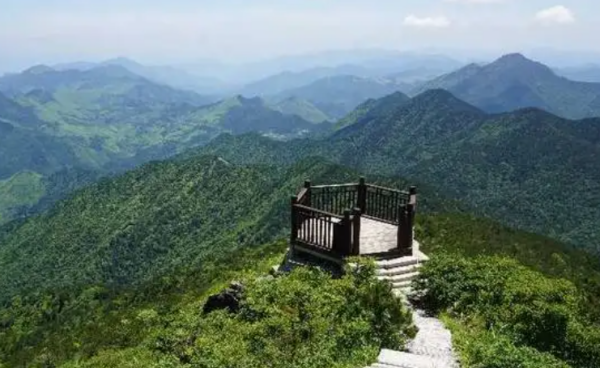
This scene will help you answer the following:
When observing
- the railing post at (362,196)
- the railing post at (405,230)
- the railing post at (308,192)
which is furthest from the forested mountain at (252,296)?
the railing post at (362,196)

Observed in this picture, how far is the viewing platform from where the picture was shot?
20.8 metres

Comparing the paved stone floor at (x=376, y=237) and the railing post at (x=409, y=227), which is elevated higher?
the railing post at (x=409, y=227)

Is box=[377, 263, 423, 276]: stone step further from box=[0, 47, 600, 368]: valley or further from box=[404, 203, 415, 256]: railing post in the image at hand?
box=[0, 47, 600, 368]: valley

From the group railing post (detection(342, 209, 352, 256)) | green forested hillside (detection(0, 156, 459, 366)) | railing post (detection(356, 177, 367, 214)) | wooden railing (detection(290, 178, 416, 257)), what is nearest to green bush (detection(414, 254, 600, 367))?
wooden railing (detection(290, 178, 416, 257))

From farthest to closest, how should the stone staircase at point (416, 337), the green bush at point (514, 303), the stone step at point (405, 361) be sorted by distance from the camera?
the green bush at point (514, 303) < the stone staircase at point (416, 337) < the stone step at point (405, 361)

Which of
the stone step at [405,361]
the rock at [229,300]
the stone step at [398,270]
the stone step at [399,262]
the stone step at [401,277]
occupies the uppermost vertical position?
the stone step at [405,361]

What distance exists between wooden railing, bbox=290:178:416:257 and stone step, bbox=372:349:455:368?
6.49 meters

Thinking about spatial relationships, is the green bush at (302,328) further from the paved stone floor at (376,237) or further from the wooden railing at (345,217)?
the paved stone floor at (376,237)

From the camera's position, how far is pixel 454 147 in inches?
7574

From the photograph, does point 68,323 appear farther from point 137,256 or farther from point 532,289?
point 137,256

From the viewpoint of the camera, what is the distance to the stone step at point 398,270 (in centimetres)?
2102

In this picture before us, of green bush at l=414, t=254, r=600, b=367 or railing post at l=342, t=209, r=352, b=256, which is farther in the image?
railing post at l=342, t=209, r=352, b=256

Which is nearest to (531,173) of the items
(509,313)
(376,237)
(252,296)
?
(376,237)

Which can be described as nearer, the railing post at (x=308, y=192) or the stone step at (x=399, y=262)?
the stone step at (x=399, y=262)
